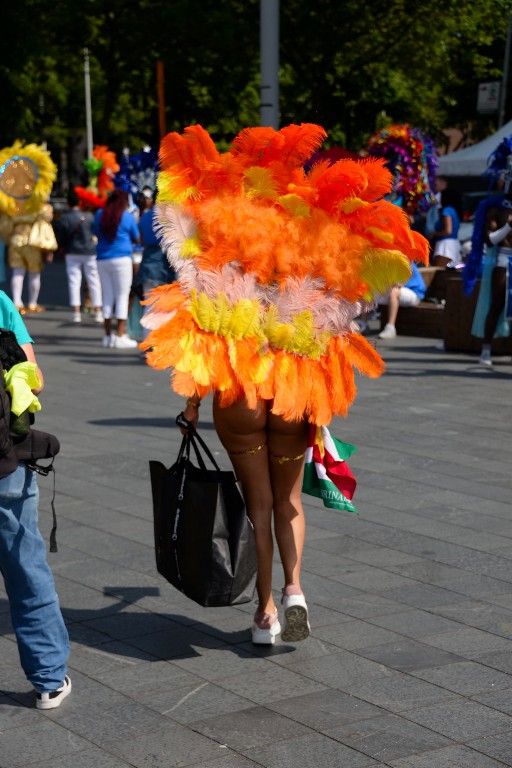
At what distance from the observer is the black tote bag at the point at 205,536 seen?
4520 mm

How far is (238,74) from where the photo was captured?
98.7 feet

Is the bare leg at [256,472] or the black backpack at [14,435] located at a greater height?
the black backpack at [14,435]

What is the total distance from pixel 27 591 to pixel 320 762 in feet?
3.64

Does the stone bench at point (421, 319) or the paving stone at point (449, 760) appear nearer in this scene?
the paving stone at point (449, 760)

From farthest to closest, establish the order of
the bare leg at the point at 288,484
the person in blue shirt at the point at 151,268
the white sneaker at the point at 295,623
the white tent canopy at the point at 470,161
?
the white tent canopy at the point at 470,161, the person in blue shirt at the point at 151,268, the bare leg at the point at 288,484, the white sneaker at the point at 295,623

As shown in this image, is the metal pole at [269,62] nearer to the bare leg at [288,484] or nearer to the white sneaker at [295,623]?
the bare leg at [288,484]

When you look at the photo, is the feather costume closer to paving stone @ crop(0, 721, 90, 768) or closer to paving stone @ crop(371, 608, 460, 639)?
paving stone @ crop(371, 608, 460, 639)

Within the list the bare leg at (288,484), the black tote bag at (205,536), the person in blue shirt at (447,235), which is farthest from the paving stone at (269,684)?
the person in blue shirt at (447,235)

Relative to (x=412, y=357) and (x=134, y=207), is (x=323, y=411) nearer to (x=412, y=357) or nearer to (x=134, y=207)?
(x=412, y=357)

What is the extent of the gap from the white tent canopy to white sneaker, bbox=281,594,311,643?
17.0 meters

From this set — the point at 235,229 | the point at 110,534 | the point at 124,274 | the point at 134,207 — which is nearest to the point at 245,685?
the point at 235,229

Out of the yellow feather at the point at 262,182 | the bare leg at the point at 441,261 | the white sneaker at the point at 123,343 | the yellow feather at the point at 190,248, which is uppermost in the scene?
the yellow feather at the point at 262,182

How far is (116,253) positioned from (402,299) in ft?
11.4

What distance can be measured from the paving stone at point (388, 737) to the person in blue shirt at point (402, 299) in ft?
34.1
